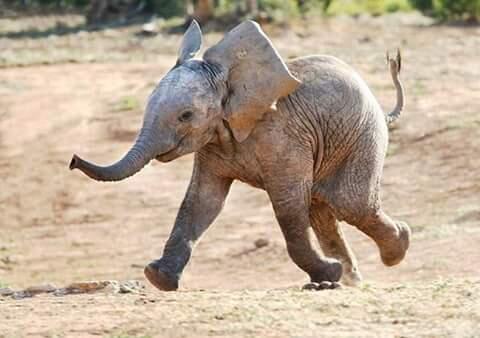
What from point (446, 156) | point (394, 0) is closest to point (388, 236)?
point (446, 156)

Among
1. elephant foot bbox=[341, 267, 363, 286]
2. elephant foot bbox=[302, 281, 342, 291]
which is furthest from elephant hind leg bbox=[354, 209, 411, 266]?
elephant foot bbox=[302, 281, 342, 291]

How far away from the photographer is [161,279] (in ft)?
33.9

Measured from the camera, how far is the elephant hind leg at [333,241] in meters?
11.4

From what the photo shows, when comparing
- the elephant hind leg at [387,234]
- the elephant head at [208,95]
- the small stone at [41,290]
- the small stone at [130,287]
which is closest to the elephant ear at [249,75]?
the elephant head at [208,95]

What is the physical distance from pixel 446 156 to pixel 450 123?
1015 millimetres

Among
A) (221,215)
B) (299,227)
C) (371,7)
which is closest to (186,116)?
(299,227)

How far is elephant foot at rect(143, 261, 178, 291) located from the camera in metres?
10.3

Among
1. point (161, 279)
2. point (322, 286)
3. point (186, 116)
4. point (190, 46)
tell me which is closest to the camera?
point (322, 286)

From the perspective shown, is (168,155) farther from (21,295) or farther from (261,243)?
(261,243)

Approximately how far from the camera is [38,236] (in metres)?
16.6

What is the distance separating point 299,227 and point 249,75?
999mm

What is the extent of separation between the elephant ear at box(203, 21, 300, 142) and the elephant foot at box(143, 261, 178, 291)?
0.96m

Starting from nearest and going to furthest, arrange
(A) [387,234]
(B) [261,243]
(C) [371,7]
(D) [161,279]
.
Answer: (D) [161,279]
(A) [387,234]
(B) [261,243]
(C) [371,7]

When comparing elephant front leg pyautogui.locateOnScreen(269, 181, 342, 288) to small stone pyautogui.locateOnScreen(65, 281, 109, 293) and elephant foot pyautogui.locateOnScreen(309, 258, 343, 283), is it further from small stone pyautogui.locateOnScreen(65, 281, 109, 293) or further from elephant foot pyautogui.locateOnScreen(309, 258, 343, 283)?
small stone pyautogui.locateOnScreen(65, 281, 109, 293)
